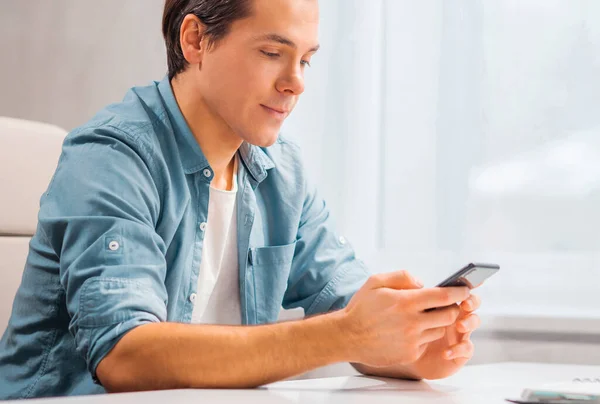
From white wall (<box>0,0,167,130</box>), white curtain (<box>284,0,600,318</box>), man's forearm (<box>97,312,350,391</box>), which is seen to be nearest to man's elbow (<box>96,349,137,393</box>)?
man's forearm (<box>97,312,350,391</box>)

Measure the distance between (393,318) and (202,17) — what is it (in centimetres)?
60

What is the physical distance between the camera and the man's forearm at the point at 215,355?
825 millimetres

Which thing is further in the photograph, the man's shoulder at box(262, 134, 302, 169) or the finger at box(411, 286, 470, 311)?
the man's shoulder at box(262, 134, 302, 169)

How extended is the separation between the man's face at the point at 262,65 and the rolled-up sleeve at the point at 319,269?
0.72 ft

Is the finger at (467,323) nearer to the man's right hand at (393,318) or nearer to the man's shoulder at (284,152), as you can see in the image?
the man's right hand at (393,318)

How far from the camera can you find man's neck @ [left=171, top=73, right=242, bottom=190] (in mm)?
1172

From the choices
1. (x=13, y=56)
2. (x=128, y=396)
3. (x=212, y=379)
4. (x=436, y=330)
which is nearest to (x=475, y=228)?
(x=436, y=330)

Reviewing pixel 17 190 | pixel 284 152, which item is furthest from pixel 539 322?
pixel 17 190

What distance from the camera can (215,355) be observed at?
2.72 feet

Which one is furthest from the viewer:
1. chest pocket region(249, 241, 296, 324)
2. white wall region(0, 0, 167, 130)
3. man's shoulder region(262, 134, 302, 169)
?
white wall region(0, 0, 167, 130)

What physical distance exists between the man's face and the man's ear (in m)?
0.03

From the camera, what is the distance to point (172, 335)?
832 millimetres

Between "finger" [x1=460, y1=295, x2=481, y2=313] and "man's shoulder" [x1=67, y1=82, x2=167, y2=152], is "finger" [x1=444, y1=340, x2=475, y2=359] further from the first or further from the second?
"man's shoulder" [x1=67, y1=82, x2=167, y2=152]

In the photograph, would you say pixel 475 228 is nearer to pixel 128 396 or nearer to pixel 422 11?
pixel 422 11
